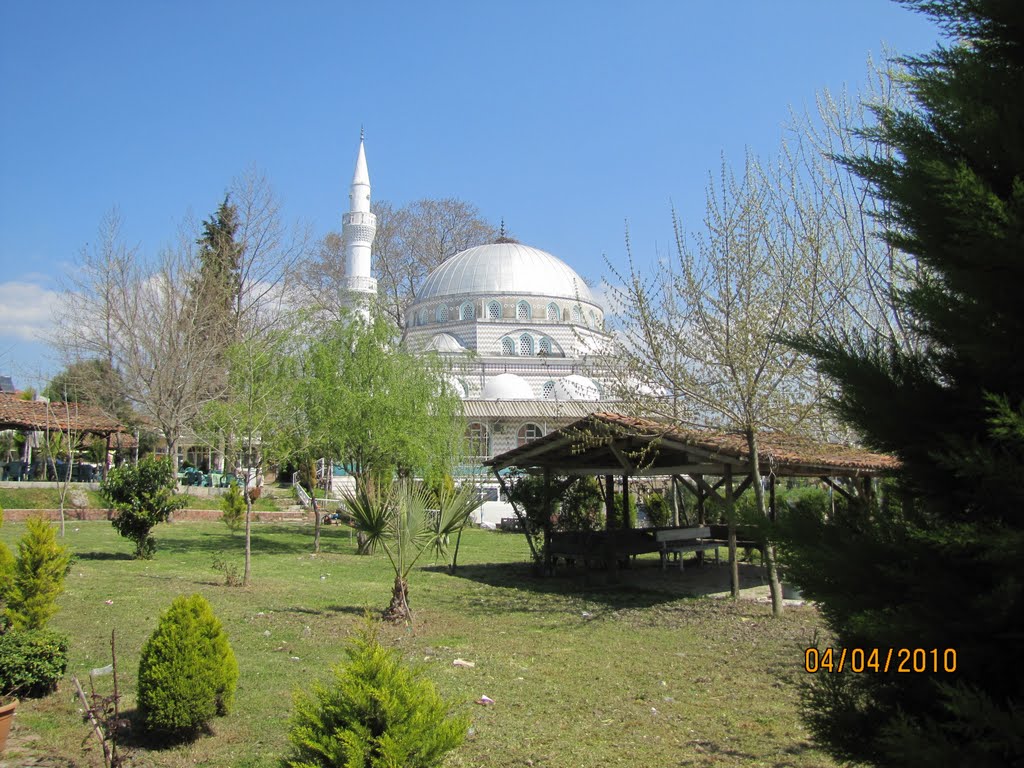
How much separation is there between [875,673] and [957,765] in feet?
1.97

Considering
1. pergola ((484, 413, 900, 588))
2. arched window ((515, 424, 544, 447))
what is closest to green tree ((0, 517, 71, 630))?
pergola ((484, 413, 900, 588))

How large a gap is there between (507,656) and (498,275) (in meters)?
43.1

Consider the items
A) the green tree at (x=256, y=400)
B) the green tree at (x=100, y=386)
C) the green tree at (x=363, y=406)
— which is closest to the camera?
the green tree at (x=256, y=400)

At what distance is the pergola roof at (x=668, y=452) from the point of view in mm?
10789

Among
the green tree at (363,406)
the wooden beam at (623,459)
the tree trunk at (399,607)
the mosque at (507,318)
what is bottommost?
the tree trunk at (399,607)

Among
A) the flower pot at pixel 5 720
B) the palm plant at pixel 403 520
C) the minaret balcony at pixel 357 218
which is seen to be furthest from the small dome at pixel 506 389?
the flower pot at pixel 5 720

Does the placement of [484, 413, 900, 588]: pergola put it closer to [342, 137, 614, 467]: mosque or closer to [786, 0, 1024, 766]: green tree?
[786, 0, 1024, 766]: green tree

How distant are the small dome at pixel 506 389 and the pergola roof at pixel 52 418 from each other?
2005cm

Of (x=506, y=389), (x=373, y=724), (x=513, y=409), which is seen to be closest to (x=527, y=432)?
(x=513, y=409)

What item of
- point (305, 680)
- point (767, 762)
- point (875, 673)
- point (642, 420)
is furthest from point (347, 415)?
point (875, 673)

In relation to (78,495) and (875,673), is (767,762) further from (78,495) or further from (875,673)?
(78,495)

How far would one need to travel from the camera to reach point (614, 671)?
Result: 7.30 m

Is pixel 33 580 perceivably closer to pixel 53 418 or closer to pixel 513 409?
pixel 53 418

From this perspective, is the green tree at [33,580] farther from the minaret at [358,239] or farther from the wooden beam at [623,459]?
the minaret at [358,239]
